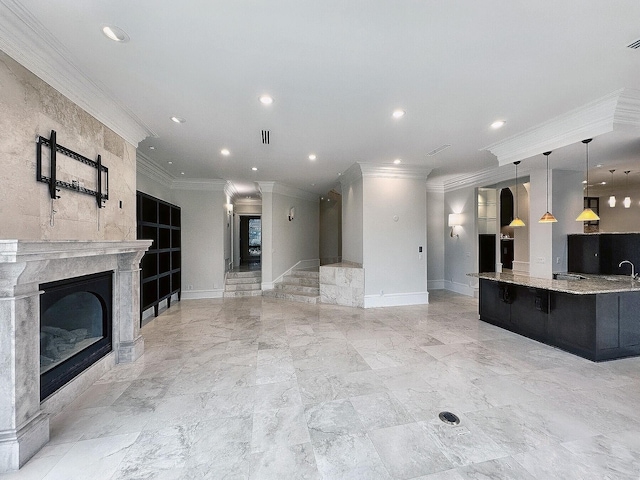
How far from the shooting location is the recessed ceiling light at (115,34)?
2.10m

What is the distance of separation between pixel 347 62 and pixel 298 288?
581 cm

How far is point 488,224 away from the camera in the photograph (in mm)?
7613

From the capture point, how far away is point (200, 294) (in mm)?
7246

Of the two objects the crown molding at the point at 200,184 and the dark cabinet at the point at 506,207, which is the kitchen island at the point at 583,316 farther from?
the crown molding at the point at 200,184

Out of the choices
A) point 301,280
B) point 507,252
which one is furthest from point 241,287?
point 507,252

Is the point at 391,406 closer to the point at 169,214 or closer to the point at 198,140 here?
the point at 198,140

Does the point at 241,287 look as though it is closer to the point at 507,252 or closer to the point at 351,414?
the point at 351,414

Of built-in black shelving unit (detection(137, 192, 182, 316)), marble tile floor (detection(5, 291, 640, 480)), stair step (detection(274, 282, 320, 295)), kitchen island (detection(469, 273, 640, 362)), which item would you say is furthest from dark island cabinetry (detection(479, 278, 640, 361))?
built-in black shelving unit (detection(137, 192, 182, 316))

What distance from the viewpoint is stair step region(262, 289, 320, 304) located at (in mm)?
6766

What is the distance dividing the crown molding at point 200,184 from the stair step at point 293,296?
3.05 m

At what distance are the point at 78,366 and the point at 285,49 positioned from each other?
357cm

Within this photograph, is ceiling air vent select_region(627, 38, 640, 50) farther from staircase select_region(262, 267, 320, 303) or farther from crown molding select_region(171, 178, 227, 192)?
crown molding select_region(171, 178, 227, 192)

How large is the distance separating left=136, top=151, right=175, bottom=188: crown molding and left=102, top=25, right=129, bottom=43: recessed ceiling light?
10.5 ft

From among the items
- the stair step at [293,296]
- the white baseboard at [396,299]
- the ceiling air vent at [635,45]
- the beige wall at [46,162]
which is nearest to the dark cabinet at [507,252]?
the white baseboard at [396,299]
